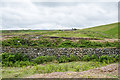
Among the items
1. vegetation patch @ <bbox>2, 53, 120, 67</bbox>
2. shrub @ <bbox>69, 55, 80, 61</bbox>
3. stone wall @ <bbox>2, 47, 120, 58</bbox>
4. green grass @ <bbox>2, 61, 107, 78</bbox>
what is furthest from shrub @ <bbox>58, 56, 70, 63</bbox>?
green grass @ <bbox>2, 61, 107, 78</bbox>

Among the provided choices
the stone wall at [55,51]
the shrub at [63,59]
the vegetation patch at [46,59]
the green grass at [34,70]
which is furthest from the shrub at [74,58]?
the green grass at [34,70]

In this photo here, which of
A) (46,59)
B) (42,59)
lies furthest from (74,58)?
(42,59)

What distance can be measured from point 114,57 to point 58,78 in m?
10.5

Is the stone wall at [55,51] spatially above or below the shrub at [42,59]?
above

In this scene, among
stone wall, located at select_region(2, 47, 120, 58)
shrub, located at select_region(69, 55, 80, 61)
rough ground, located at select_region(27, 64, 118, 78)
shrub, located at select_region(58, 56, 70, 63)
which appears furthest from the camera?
stone wall, located at select_region(2, 47, 120, 58)

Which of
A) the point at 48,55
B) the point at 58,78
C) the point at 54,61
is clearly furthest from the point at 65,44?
the point at 58,78

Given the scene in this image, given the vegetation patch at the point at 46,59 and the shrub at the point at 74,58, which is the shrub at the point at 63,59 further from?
the shrub at the point at 74,58

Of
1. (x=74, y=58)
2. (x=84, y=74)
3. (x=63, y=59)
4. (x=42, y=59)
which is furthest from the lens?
(x=74, y=58)

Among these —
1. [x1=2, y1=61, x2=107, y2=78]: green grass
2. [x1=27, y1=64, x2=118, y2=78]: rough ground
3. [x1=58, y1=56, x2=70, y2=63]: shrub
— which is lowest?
[x1=58, y1=56, x2=70, y2=63]: shrub

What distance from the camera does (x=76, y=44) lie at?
2389cm

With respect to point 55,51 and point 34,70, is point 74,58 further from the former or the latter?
point 34,70

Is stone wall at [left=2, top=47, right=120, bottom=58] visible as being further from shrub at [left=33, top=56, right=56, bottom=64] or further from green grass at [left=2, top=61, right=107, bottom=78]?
green grass at [left=2, top=61, right=107, bottom=78]

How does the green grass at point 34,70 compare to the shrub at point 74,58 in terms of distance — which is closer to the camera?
the green grass at point 34,70

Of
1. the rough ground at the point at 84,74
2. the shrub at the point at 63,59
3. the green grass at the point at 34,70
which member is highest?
the rough ground at the point at 84,74
